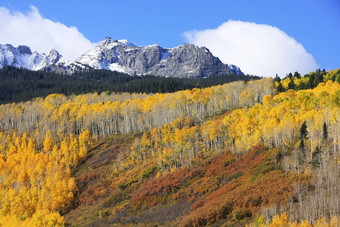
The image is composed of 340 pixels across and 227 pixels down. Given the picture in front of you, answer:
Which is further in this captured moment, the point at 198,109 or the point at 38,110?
the point at 38,110

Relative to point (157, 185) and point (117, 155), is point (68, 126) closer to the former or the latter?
point (117, 155)

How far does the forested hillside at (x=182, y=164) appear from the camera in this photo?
2660 inches

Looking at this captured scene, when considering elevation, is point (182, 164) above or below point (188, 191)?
above

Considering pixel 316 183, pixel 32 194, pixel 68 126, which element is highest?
pixel 68 126

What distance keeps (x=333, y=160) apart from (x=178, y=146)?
4927cm

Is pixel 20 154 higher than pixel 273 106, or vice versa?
pixel 273 106

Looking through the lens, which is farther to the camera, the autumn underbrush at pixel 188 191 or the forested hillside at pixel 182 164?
the autumn underbrush at pixel 188 191

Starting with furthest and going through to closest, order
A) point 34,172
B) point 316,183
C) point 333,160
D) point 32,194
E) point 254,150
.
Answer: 1. point 34,172
2. point 32,194
3. point 254,150
4. point 333,160
5. point 316,183

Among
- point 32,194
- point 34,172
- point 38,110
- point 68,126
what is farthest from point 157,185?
point 38,110

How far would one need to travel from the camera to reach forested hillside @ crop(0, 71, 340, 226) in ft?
222

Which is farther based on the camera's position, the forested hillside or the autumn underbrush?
the autumn underbrush

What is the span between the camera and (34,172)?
4697 inches

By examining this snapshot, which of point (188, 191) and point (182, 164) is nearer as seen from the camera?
point (188, 191)

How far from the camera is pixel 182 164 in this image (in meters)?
104
